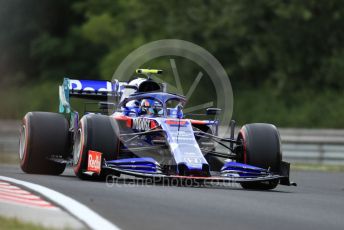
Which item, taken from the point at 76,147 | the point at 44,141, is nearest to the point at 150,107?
the point at 76,147

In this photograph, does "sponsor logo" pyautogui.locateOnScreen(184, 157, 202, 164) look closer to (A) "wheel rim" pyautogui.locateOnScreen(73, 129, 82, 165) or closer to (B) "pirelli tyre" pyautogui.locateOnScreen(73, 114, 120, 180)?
(B) "pirelli tyre" pyautogui.locateOnScreen(73, 114, 120, 180)

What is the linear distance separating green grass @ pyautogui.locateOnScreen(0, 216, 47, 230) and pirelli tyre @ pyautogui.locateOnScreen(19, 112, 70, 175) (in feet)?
20.4

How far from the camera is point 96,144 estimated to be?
497 inches

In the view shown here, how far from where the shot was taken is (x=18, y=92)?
40219 millimetres

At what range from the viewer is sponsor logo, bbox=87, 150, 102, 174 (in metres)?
12.5

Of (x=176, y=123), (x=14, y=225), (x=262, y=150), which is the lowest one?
(x=14, y=225)

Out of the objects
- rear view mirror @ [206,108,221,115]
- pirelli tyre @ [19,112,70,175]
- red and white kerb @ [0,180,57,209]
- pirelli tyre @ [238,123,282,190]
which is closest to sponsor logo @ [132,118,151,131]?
rear view mirror @ [206,108,221,115]

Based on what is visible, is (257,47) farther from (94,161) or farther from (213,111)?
(94,161)

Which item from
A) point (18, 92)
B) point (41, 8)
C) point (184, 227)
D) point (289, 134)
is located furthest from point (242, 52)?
point (184, 227)

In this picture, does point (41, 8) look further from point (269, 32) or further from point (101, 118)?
point (101, 118)

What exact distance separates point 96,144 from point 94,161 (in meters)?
0.25

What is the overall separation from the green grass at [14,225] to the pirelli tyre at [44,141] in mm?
6204

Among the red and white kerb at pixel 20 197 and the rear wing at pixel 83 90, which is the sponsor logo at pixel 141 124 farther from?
the red and white kerb at pixel 20 197

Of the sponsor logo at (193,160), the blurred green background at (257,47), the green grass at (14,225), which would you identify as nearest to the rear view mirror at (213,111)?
the sponsor logo at (193,160)
